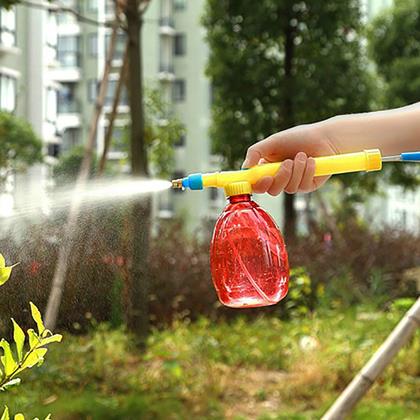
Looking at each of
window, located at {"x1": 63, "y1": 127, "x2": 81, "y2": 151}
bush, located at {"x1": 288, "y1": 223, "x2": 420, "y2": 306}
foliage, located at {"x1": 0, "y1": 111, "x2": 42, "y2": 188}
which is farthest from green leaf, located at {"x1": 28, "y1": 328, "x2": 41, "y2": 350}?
window, located at {"x1": 63, "y1": 127, "x2": 81, "y2": 151}

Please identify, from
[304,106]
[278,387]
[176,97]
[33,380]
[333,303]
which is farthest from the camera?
[176,97]

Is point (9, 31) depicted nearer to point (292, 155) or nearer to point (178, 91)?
point (178, 91)

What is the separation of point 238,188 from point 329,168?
94 millimetres

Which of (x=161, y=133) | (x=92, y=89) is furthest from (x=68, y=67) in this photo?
(x=161, y=133)

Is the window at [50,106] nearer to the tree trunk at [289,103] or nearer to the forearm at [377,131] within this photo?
the tree trunk at [289,103]

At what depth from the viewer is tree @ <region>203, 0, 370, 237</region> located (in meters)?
7.55

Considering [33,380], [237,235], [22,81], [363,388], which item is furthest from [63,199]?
[22,81]

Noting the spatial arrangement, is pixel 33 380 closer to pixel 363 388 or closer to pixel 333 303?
pixel 363 388

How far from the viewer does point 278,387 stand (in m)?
3.87

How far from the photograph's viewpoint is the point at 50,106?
11000 mm

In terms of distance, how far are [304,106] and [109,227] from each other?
6.43 metres

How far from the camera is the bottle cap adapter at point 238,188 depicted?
1.01m

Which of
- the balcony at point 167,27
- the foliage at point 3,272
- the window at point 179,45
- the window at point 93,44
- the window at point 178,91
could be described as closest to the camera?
the foliage at point 3,272

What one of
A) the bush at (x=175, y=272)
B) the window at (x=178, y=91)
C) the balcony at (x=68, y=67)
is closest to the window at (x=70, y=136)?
the balcony at (x=68, y=67)
